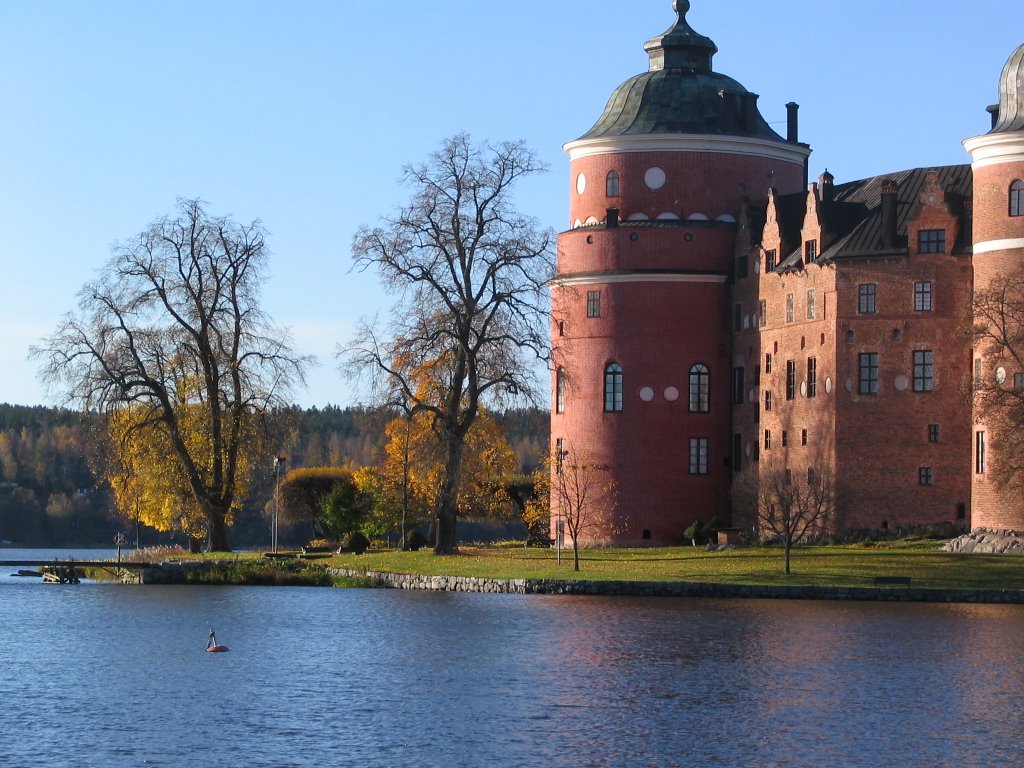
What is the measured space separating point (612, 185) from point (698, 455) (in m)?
11.2

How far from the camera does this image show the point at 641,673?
4172 centimetres

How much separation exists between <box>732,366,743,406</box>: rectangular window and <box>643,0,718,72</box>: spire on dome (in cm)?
1277

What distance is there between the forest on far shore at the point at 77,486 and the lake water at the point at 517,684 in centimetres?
7799

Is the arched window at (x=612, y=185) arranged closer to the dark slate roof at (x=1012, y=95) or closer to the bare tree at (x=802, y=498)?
the bare tree at (x=802, y=498)

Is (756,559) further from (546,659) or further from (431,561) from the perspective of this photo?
(546,659)

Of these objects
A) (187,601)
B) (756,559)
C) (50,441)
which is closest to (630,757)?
(187,601)

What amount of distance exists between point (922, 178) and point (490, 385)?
57.7ft

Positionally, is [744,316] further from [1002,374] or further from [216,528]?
[216,528]

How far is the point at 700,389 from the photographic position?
262 feet

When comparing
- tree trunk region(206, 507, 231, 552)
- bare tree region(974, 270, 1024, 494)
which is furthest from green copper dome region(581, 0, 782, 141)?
tree trunk region(206, 507, 231, 552)

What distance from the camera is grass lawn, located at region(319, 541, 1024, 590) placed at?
59.6 metres

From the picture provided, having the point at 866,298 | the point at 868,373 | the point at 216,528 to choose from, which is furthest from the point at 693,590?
the point at 216,528

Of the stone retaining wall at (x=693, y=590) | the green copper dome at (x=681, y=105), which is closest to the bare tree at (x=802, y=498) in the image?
the stone retaining wall at (x=693, y=590)

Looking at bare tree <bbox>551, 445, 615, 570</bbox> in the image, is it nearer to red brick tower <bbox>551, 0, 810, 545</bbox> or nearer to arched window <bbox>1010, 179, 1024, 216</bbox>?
red brick tower <bbox>551, 0, 810, 545</bbox>
